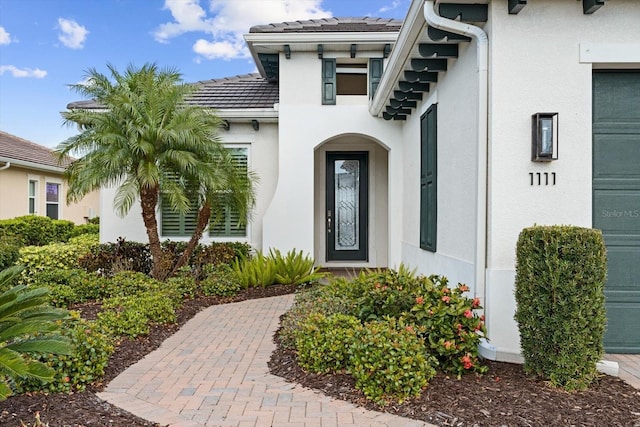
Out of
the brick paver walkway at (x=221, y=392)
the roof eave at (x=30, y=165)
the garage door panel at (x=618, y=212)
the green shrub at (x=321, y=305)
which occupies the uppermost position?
the roof eave at (x=30, y=165)

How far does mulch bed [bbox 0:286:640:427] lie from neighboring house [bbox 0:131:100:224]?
1255 cm

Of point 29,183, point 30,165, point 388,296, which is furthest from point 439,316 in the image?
point 29,183

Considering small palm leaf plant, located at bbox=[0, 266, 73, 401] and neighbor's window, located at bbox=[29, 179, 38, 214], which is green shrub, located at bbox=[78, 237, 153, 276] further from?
neighbor's window, located at bbox=[29, 179, 38, 214]

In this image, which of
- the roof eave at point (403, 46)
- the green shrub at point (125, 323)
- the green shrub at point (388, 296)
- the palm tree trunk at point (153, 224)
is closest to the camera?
the green shrub at point (388, 296)

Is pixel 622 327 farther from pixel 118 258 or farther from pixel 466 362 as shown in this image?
pixel 118 258

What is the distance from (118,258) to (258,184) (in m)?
3.28

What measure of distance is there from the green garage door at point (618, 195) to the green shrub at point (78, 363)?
495 cm

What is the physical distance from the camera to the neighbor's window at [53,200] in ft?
59.3

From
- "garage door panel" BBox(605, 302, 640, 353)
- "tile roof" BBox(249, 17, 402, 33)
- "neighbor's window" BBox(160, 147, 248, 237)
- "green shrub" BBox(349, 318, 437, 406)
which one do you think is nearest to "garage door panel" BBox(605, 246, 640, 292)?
"garage door panel" BBox(605, 302, 640, 353)

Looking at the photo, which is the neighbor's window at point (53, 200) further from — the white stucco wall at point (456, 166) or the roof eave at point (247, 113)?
the white stucco wall at point (456, 166)

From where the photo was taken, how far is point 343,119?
10164 mm

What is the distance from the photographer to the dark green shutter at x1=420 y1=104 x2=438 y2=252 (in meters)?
6.66

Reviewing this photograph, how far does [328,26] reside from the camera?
10453mm

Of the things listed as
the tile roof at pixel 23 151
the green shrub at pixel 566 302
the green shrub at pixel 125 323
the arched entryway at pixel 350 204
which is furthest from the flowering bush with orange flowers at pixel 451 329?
the tile roof at pixel 23 151
